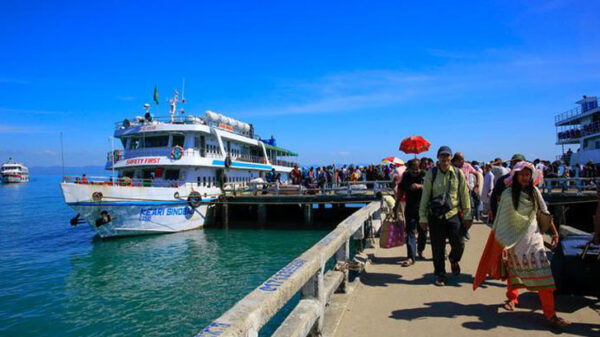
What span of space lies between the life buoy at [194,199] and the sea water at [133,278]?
57.7 inches

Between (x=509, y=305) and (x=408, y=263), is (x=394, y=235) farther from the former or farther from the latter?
(x=509, y=305)

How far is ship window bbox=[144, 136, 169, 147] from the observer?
2155 centimetres

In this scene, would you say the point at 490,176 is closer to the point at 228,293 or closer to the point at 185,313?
the point at 228,293

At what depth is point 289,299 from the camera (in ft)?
8.36

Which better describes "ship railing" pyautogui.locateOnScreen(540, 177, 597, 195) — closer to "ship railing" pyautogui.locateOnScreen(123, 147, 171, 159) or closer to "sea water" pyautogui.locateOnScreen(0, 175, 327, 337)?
"sea water" pyautogui.locateOnScreen(0, 175, 327, 337)

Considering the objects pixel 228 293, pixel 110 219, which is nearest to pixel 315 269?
pixel 228 293

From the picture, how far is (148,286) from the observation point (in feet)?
36.1

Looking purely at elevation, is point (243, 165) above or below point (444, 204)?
above

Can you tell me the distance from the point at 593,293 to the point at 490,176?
7.89 metres

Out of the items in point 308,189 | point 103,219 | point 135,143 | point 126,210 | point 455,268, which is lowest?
point 103,219

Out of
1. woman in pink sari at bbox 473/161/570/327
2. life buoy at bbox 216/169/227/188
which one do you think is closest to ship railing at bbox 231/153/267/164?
life buoy at bbox 216/169/227/188

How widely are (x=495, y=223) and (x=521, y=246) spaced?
38 centimetres

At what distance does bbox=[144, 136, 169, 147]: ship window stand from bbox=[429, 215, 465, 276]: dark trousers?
18881 millimetres

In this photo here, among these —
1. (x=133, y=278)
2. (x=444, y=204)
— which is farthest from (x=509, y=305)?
(x=133, y=278)
